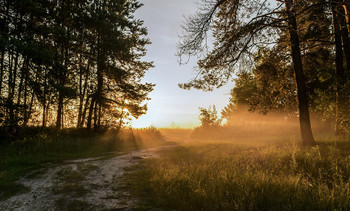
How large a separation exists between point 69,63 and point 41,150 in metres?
7.88

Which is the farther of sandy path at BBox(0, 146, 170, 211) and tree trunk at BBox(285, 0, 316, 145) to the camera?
tree trunk at BBox(285, 0, 316, 145)

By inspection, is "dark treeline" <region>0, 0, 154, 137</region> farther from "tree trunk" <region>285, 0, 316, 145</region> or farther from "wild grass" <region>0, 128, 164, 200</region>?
"tree trunk" <region>285, 0, 316, 145</region>

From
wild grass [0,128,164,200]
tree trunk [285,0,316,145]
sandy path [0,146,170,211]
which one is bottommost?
sandy path [0,146,170,211]

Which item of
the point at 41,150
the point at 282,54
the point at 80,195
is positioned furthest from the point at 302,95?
the point at 41,150

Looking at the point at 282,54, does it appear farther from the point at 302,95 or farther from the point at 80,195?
the point at 80,195

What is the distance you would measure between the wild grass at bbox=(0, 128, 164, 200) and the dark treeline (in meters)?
1.31

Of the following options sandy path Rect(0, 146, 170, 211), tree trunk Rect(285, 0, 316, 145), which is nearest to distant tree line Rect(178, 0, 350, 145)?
tree trunk Rect(285, 0, 316, 145)

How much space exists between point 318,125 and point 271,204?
101ft

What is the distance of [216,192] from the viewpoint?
4.45 meters

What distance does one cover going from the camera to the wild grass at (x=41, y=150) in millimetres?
6656

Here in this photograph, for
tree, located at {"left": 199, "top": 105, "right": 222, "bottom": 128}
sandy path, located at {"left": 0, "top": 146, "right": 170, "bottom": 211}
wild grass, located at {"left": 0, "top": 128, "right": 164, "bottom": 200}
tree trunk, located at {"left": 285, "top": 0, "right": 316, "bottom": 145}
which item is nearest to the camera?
sandy path, located at {"left": 0, "top": 146, "right": 170, "bottom": 211}

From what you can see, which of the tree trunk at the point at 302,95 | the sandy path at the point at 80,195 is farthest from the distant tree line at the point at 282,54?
the sandy path at the point at 80,195

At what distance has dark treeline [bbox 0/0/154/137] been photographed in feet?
38.4

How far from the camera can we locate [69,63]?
51.8 ft
